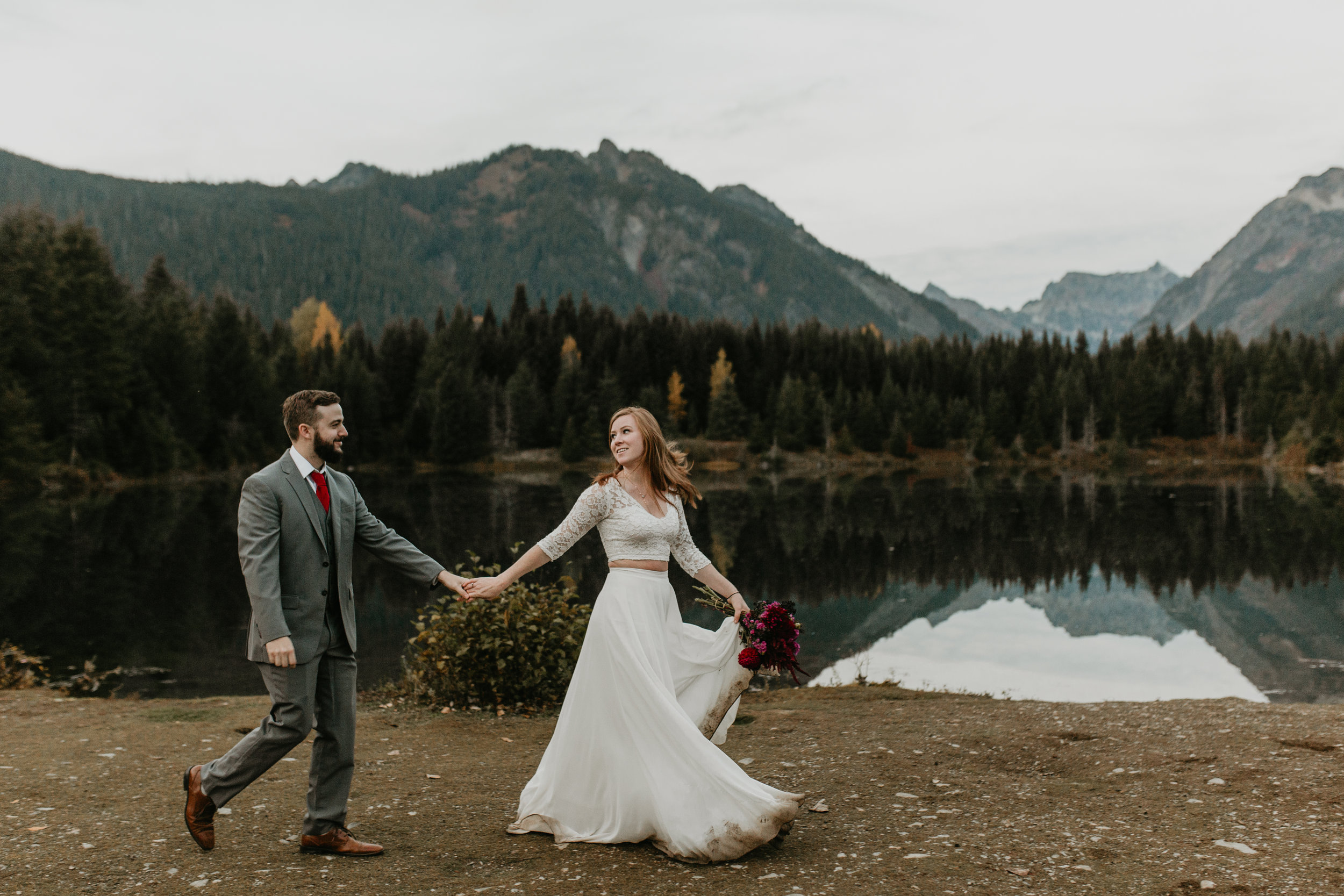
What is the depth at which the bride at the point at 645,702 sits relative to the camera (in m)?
5.51

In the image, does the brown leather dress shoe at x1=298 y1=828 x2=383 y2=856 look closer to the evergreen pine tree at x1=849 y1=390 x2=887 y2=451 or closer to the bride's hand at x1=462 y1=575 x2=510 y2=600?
the bride's hand at x1=462 y1=575 x2=510 y2=600

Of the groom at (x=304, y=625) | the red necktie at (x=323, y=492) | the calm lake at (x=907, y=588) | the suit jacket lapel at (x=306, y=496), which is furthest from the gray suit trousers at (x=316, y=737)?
the calm lake at (x=907, y=588)

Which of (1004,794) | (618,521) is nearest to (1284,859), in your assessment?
(1004,794)

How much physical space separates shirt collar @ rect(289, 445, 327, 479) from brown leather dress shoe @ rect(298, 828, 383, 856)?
2.21 m

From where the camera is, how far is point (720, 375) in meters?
102

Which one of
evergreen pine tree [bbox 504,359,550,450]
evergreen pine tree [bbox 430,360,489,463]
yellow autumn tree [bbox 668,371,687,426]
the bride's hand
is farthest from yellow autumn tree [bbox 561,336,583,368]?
the bride's hand

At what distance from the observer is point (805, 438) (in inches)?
3915

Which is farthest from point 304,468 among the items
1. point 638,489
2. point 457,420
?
point 457,420

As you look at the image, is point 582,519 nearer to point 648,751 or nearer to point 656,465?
point 656,465

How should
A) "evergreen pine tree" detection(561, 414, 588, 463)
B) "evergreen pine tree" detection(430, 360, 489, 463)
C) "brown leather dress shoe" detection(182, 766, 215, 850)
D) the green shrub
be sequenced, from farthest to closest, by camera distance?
"evergreen pine tree" detection(561, 414, 588, 463) → "evergreen pine tree" detection(430, 360, 489, 463) → the green shrub → "brown leather dress shoe" detection(182, 766, 215, 850)

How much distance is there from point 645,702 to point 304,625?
2.08 metres

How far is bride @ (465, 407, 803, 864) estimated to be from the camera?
551cm

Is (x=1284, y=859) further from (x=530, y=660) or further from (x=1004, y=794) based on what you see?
(x=530, y=660)

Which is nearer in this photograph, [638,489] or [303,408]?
[303,408]
